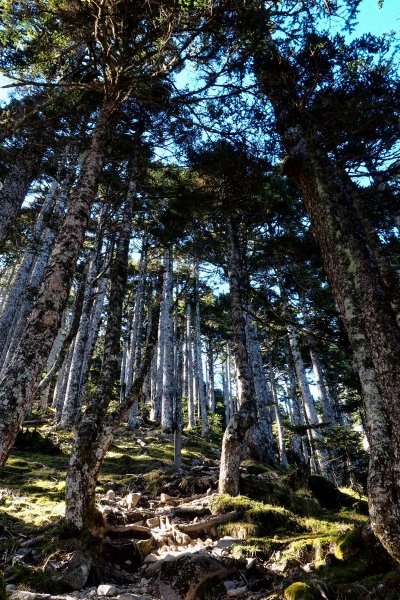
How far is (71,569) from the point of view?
4551mm

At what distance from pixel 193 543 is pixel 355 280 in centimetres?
535

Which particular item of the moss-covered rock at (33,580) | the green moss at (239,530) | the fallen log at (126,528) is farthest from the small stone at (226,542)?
the moss-covered rock at (33,580)

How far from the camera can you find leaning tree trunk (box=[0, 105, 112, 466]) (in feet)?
15.2

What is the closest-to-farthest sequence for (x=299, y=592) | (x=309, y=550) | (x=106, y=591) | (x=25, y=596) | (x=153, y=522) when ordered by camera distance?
1. (x=25, y=596)
2. (x=299, y=592)
3. (x=106, y=591)
4. (x=309, y=550)
5. (x=153, y=522)

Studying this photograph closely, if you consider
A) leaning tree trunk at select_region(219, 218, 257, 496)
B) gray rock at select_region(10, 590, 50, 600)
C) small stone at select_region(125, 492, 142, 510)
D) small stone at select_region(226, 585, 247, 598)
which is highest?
leaning tree trunk at select_region(219, 218, 257, 496)

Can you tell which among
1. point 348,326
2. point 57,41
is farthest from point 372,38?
point 57,41

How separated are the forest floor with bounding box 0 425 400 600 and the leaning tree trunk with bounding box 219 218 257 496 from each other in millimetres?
502

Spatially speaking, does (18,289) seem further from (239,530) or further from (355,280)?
(355,280)

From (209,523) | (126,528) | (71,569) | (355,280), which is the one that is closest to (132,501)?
(126,528)

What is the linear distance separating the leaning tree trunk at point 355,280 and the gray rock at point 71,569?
3689mm

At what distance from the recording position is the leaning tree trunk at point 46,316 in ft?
15.2

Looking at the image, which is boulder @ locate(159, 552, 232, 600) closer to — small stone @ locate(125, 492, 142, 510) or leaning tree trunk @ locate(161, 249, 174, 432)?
small stone @ locate(125, 492, 142, 510)

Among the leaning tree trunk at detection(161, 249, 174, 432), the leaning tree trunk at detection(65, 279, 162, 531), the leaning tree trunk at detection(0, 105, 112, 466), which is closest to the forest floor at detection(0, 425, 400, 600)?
the leaning tree trunk at detection(65, 279, 162, 531)

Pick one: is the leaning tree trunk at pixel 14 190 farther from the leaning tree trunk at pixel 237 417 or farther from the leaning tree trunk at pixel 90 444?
the leaning tree trunk at pixel 237 417
